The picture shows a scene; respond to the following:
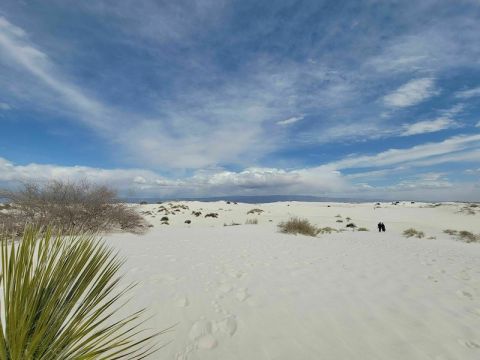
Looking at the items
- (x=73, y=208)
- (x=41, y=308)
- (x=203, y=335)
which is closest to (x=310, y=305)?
(x=203, y=335)

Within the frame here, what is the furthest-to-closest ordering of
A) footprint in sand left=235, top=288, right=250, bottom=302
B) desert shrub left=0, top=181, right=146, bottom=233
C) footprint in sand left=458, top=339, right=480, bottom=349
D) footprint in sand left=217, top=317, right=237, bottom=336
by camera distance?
desert shrub left=0, top=181, right=146, bottom=233, footprint in sand left=235, top=288, right=250, bottom=302, footprint in sand left=217, top=317, right=237, bottom=336, footprint in sand left=458, top=339, right=480, bottom=349

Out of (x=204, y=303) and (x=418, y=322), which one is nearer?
(x=418, y=322)

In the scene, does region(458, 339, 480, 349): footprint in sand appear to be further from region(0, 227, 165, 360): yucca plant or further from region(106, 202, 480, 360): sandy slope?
region(0, 227, 165, 360): yucca plant

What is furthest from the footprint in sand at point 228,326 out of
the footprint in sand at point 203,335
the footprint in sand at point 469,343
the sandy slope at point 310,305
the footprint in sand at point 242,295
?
the footprint in sand at point 469,343

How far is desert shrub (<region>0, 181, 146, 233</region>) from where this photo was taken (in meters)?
10.3

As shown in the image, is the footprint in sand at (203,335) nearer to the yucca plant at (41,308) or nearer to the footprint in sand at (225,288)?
the footprint in sand at (225,288)

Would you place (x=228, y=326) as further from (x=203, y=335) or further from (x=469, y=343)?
(x=469, y=343)

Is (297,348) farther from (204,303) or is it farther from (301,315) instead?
(204,303)

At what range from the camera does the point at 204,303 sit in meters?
4.24

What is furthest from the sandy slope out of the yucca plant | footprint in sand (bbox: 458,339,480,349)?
the yucca plant

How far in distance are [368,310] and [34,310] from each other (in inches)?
158

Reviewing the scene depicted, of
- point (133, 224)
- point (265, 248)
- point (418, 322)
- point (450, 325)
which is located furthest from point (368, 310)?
point (133, 224)

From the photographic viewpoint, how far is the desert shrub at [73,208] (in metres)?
10.3

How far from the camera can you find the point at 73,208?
1148 cm
